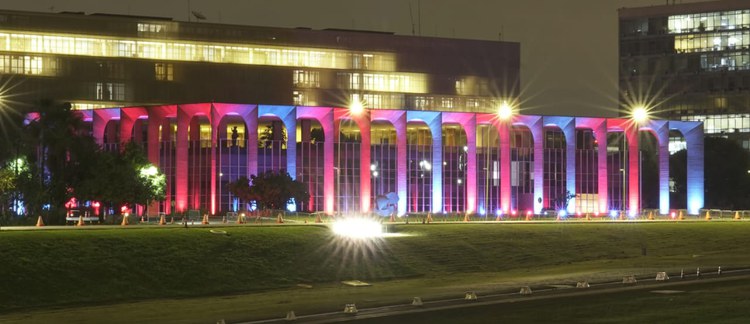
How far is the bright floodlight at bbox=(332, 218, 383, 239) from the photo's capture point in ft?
257

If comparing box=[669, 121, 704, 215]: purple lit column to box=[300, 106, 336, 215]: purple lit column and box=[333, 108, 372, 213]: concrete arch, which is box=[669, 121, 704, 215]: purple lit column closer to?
box=[333, 108, 372, 213]: concrete arch

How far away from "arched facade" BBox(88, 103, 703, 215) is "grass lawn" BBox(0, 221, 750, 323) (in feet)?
153

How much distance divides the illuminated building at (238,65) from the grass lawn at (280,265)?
89995 mm

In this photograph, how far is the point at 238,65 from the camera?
566 feet

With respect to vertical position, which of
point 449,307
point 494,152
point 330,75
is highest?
point 330,75

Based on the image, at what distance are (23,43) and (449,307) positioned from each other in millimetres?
131959

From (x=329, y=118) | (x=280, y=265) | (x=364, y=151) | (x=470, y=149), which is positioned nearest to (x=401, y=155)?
(x=364, y=151)

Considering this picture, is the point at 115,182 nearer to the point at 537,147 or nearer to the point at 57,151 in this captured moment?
the point at 57,151

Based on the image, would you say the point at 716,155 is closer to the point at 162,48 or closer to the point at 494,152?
the point at 494,152

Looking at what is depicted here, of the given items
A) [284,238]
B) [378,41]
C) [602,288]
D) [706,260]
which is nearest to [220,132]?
[378,41]

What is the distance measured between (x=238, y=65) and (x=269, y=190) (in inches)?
2298

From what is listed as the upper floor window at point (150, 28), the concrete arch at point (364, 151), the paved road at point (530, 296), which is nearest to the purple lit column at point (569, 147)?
the concrete arch at point (364, 151)

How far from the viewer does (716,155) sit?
171 m

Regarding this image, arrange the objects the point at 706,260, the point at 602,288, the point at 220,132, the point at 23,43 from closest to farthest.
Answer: the point at 602,288, the point at 706,260, the point at 220,132, the point at 23,43
